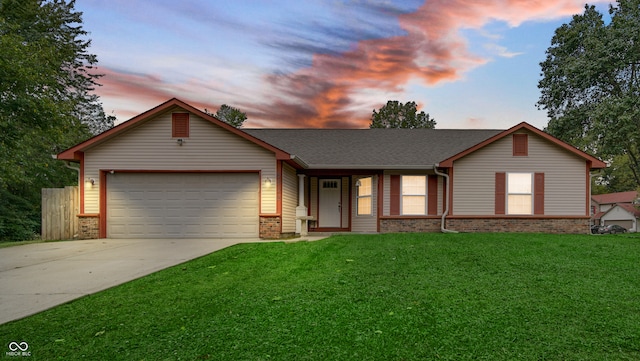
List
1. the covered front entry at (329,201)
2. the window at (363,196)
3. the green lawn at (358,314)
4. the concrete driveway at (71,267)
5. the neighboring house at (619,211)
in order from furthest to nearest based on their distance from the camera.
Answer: the neighboring house at (619,211), the covered front entry at (329,201), the window at (363,196), the concrete driveway at (71,267), the green lawn at (358,314)

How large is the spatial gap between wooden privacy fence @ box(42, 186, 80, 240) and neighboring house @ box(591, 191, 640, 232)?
182 ft

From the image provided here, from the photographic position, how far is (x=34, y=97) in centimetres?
1596

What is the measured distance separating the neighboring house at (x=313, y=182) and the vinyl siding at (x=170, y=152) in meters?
0.03

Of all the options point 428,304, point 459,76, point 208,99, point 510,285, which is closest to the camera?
point 428,304

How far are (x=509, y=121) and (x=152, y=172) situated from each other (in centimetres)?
2088

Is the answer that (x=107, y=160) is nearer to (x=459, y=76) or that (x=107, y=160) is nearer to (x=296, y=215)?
(x=296, y=215)

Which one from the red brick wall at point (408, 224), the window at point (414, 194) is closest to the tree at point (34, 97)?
the red brick wall at point (408, 224)

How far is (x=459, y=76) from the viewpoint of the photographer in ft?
54.2

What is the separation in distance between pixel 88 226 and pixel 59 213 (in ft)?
3.61

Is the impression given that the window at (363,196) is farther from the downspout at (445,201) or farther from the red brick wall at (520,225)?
the red brick wall at (520,225)

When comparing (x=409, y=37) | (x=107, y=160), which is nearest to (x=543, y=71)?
(x=409, y=37)

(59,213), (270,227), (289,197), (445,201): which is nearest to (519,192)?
(445,201)

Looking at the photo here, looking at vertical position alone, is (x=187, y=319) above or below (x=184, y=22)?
below

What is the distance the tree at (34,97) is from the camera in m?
15.1
